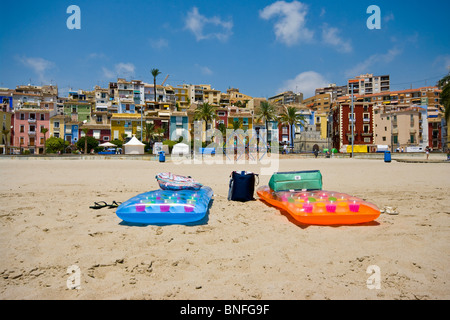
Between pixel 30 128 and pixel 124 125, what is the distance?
19143 mm

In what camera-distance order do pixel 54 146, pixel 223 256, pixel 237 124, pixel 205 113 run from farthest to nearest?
pixel 237 124 < pixel 205 113 < pixel 54 146 < pixel 223 256

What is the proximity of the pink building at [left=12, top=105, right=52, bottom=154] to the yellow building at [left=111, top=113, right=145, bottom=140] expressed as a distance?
13.3 m

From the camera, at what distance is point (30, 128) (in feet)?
193

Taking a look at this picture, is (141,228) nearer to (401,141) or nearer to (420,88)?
(401,141)

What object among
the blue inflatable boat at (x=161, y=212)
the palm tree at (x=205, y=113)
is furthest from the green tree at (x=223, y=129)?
the blue inflatable boat at (x=161, y=212)

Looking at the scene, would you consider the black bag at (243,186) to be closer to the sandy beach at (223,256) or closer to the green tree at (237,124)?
the sandy beach at (223,256)

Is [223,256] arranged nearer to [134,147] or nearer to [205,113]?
[134,147]

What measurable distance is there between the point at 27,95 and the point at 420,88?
358ft

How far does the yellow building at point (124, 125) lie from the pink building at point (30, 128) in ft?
43.7

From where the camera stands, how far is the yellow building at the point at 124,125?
2351 inches

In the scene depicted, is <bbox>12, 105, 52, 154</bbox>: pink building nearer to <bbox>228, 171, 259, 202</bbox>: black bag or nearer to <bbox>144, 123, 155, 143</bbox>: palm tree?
<bbox>144, 123, 155, 143</bbox>: palm tree

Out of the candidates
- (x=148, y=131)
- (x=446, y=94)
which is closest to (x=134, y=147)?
(x=148, y=131)

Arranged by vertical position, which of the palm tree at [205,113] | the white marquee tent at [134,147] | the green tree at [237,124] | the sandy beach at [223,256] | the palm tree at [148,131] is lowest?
the sandy beach at [223,256]

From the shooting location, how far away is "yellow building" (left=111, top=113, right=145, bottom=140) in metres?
59.7
